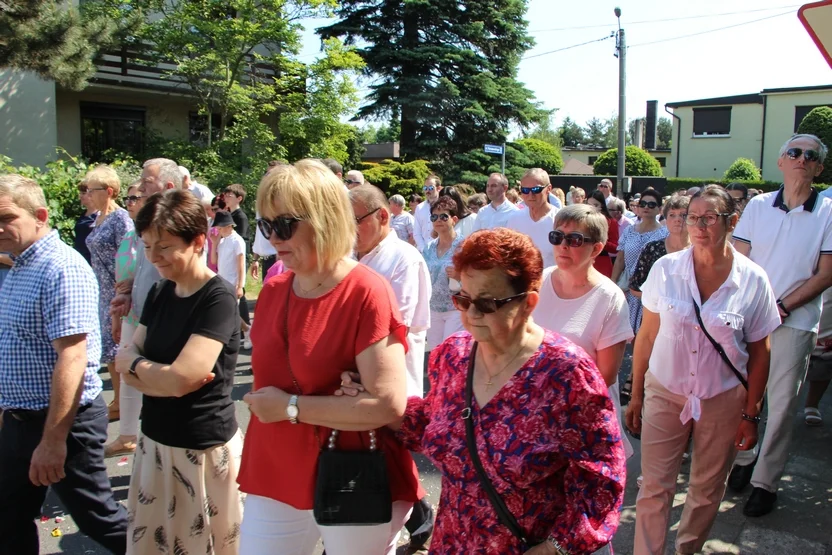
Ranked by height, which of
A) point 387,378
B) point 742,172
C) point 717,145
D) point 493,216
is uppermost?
point 717,145

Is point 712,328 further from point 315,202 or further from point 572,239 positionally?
point 315,202

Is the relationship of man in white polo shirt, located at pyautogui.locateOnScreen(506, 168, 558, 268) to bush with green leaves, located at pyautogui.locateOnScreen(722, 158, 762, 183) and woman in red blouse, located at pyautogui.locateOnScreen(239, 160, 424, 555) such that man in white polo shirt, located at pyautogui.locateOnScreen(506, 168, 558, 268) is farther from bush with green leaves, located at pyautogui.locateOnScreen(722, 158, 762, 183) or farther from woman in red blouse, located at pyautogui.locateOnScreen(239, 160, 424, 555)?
bush with green leaves, located at pyautogui.locateOnScreen(722, 158, 762, 183)

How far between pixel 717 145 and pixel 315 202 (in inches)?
1850

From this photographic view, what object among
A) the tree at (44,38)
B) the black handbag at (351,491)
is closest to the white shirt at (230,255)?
the black handbag at (351,491)

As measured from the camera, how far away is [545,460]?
185 cm

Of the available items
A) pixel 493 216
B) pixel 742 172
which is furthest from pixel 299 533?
pixel 742 172

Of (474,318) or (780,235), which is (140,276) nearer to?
(474,318)

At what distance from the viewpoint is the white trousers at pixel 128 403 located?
458cm

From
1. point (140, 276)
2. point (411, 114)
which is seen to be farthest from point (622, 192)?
point (140, 276)

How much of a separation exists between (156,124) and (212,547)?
65.2 ft

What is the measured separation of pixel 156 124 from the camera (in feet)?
67.1

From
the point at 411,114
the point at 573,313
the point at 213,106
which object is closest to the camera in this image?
the point at 573,313

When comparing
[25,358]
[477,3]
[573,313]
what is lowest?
[25,358]

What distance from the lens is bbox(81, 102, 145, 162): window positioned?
1944 centimetres
